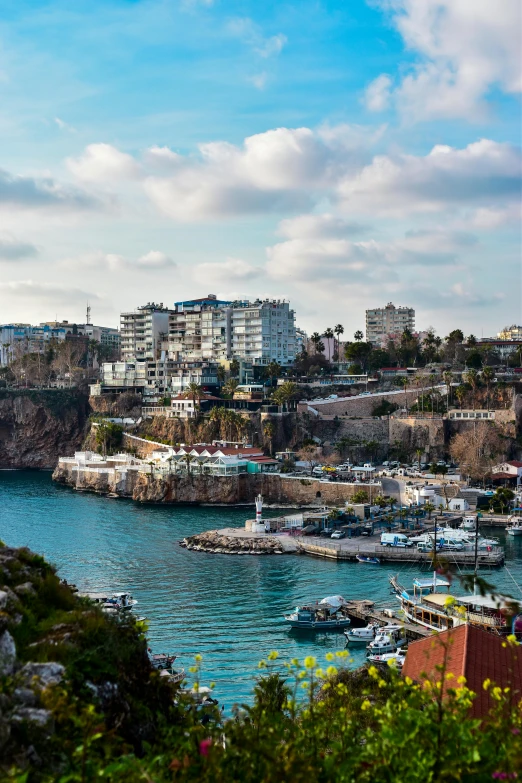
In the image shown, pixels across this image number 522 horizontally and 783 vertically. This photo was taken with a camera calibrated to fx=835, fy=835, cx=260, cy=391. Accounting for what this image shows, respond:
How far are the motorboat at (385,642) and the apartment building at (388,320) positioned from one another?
101 meters

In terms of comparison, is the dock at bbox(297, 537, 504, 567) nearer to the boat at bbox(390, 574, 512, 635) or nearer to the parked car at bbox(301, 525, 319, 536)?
the parked car at bbox(301, 525, 319, 536)

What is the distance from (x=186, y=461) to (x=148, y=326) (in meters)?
35.3

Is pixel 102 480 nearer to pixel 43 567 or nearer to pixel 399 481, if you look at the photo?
pixel 399 481

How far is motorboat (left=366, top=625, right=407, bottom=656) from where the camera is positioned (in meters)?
25.5

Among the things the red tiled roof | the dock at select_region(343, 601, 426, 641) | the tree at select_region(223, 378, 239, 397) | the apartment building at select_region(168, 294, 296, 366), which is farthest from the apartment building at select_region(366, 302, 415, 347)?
the red tiled roof

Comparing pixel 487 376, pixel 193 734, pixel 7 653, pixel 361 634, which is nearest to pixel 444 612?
pixel 361 634

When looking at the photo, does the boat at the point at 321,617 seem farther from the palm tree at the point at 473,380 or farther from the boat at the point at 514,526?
the palm tree at the point at 473,380

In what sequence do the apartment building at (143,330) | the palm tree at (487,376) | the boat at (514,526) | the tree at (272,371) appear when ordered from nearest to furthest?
the boat at (514,526) < the palm tree at (487,376) < the tree at (272,371) < the apartment building at (143,330)

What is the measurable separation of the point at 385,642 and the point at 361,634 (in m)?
1.33

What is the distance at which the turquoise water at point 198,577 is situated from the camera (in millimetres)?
26188

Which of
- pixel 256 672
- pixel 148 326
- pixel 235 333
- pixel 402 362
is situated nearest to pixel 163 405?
pixel 235 333

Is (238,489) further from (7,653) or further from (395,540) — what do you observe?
(7,653)

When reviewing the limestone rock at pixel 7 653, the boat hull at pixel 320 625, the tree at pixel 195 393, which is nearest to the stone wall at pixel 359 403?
the tree at pixel 195 393

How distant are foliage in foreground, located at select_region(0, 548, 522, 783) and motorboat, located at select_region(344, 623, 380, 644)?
1726cm
